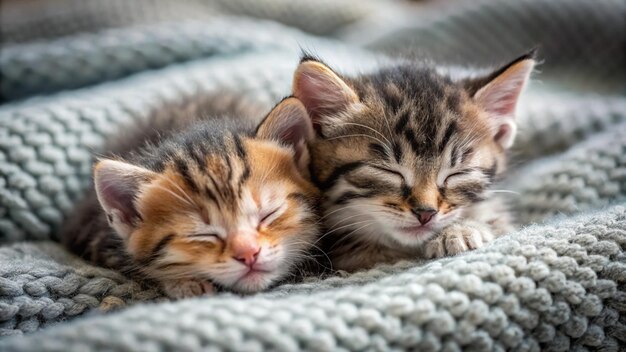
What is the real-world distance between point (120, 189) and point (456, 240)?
0.63 metres

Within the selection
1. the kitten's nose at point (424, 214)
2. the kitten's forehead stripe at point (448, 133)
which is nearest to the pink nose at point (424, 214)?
the kitten's nose at point (424, 214)

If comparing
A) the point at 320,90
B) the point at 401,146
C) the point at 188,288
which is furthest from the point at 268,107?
the point at 188,288

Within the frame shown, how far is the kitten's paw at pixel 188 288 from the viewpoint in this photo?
0.93m

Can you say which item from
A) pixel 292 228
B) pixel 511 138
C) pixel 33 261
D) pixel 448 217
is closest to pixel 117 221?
pixel 33 261

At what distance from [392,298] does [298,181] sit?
369 mm

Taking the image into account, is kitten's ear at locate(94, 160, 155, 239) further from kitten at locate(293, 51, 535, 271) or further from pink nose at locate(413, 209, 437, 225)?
pink nose at locate(413, 209, 437, 225)

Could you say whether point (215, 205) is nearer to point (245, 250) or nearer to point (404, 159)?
point (245, 250)

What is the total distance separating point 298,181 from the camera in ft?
3.52

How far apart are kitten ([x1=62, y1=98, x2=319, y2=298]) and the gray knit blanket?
0.22ft

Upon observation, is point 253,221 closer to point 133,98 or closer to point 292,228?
point 292,228

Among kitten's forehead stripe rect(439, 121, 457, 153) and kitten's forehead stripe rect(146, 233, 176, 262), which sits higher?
kitten's forehead stripe rect(439, 121, 457, 153)

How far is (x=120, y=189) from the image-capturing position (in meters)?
1.02

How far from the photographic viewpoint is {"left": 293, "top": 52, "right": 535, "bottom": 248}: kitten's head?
102cm

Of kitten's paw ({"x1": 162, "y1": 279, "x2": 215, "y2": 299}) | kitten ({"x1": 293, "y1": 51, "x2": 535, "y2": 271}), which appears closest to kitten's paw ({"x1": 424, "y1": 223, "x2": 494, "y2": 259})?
kitten ({"x1": 293, "y1": 51, "x2": 535, "y2": 271})
